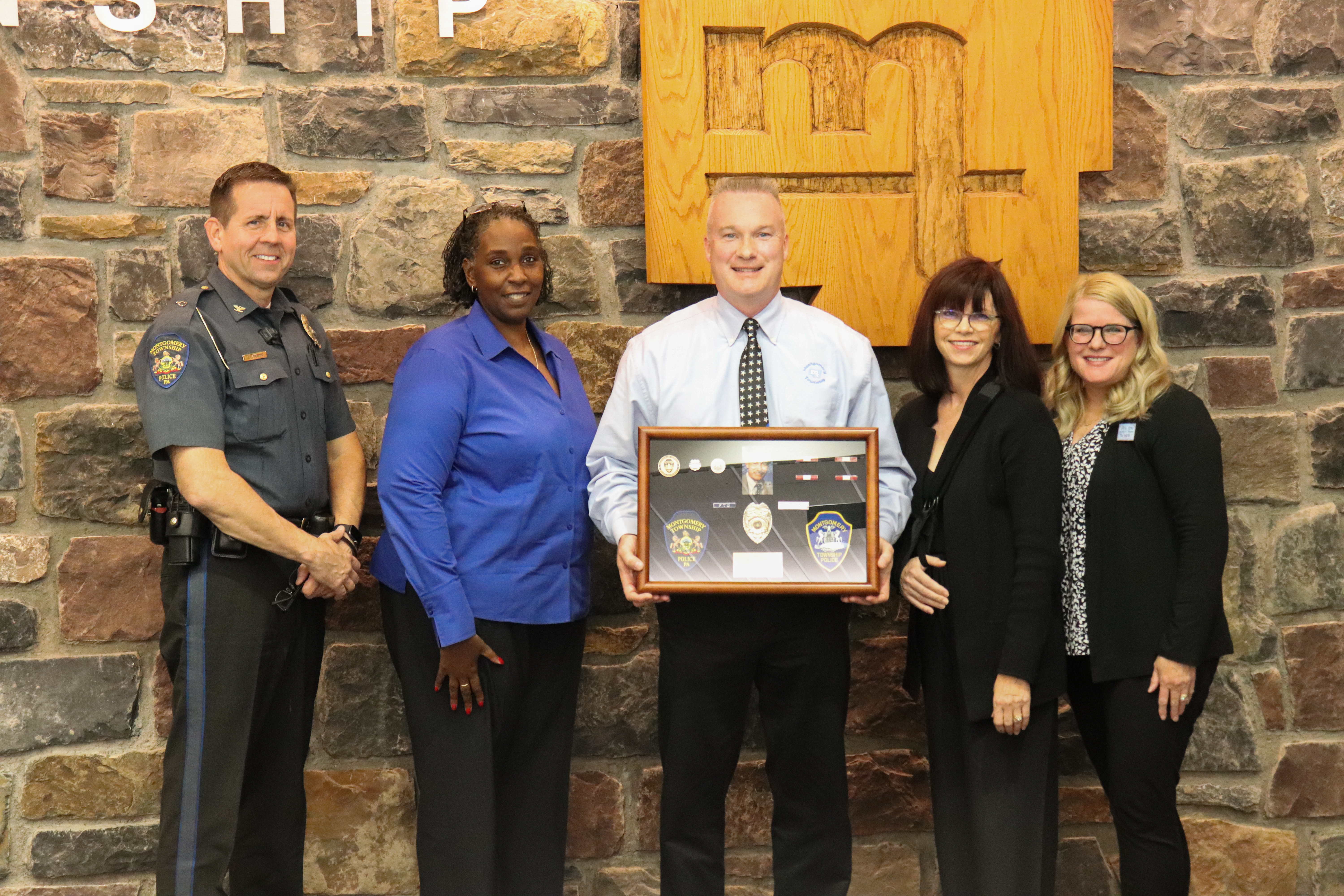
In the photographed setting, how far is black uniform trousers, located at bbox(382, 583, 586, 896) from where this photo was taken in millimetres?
2547

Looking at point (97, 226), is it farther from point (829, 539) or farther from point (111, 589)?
point (829, 539)

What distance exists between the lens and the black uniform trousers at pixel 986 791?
8.18ft

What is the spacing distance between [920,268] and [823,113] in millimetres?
480

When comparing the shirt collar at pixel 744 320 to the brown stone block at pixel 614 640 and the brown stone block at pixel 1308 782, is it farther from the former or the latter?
the brown stone block at pixel 1308 782

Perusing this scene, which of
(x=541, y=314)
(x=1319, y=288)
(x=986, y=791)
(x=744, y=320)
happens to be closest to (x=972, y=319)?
(x=744, y=320)

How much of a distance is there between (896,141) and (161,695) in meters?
2.39

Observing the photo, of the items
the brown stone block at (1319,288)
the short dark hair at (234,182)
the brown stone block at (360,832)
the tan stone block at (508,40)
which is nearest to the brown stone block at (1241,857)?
the brown stone block at (1319,288)

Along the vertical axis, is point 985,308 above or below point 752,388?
above

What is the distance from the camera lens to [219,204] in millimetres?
2609

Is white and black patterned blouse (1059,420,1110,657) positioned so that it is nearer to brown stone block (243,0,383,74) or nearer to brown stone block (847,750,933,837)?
brown stone block (847,750,933,837)

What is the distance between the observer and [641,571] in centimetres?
244

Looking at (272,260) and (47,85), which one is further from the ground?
(47,85)

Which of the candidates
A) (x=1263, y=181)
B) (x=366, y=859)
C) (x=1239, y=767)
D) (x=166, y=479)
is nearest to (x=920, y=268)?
(x=1263, y=181)

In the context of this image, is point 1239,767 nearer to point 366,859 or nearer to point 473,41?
point 366,859
